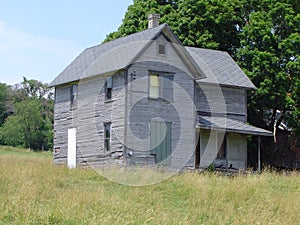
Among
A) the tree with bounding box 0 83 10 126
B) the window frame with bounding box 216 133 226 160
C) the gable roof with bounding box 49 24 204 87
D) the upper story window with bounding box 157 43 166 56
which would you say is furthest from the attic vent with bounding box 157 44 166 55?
the tree with bounding box 0 83 10 126

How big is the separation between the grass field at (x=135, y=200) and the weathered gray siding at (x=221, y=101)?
10.9 metres

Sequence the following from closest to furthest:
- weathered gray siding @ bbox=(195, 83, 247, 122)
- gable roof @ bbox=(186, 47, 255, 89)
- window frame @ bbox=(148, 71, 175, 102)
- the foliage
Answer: window frame @ bbox=(148, 71, 175, 102)
weathered gray siding @ bbox=(195, 83, 247, 122)
gable roof @ bbox=(186, 47, 255, 89)
the foliage

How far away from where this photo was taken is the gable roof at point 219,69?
1340 inches

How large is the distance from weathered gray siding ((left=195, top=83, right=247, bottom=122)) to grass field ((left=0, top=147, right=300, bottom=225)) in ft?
35.7

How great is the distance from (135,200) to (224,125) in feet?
52.4

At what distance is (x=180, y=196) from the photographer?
18125mm

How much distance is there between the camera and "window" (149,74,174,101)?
96.6 feet

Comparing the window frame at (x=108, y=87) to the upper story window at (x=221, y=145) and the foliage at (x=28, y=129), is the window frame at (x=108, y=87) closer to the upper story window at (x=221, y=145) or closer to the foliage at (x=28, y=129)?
the upper story window at (x=221, y=145)

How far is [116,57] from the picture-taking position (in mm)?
29969

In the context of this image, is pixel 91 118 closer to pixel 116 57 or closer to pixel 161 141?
pixel 116 57

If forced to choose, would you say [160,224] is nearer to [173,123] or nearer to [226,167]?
[173,123]

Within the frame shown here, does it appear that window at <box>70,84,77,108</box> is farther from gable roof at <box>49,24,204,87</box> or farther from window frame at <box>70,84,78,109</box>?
gable roof at <box>49,24,204,87</box>


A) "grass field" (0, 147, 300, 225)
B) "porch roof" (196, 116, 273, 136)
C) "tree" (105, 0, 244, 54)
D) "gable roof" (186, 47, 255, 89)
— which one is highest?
"tree" (105, 0, 244, 54)

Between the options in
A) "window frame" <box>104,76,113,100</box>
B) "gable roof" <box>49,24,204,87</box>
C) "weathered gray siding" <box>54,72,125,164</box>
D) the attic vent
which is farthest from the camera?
"window frame" <box>104,76,113,100</box>
